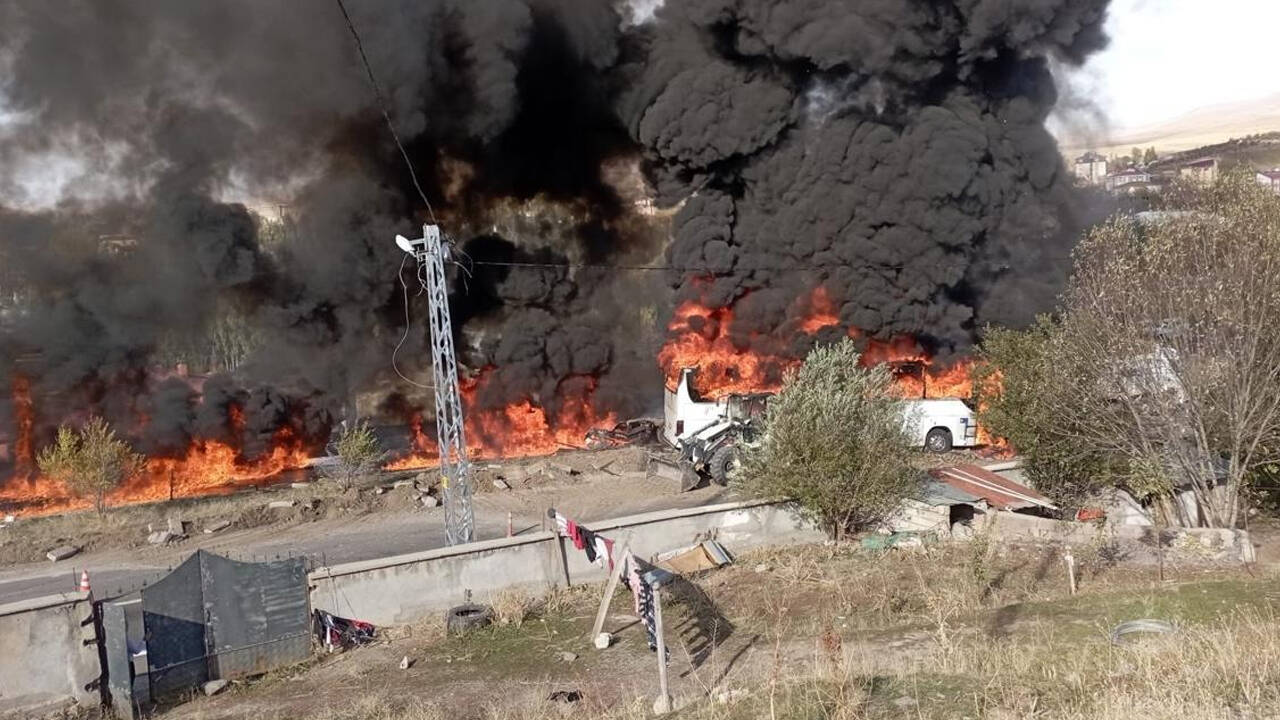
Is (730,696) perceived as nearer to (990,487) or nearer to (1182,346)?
(1182,346)

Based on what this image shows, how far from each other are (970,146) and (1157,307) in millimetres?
19132

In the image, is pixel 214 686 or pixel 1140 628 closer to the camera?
pixel 1140 628

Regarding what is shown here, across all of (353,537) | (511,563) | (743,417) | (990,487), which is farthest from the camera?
(743,417)

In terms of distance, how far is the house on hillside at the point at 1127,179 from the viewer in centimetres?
4462

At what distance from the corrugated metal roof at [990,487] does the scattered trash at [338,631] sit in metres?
11.8

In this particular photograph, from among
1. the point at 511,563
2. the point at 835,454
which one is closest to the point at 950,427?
the point at 835,454

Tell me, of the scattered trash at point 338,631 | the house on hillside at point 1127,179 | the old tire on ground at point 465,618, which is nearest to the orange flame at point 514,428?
the old tire on ground at point 465,618

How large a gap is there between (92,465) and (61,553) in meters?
3.54

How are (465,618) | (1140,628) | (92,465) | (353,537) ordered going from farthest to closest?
(92,465), (353,537), (465,618), (1140,628)

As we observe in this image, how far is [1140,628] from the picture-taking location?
10867mm

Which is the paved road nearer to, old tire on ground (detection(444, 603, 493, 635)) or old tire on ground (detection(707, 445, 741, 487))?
old tire on ground (detection(707, 445, 741, 487))

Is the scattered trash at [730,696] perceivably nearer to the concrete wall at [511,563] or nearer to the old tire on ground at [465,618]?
the old tire on ground at [465,618]

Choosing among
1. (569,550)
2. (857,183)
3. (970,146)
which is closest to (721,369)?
(857,183)

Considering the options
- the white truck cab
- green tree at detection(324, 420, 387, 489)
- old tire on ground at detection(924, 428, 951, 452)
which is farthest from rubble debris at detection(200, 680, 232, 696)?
old tire on ground at detection(924, 428, 951, 452)
